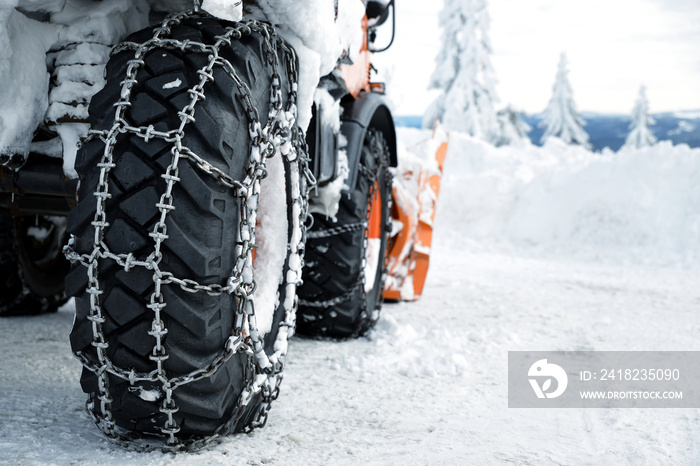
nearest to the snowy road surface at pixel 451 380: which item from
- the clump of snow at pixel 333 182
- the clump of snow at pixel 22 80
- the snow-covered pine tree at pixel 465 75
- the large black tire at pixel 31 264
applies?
the large black tire at pixel 31 264

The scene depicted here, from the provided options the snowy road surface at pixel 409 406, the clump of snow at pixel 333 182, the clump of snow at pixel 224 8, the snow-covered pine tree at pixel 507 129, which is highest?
the snow-covered pine tree at pixel 507 129

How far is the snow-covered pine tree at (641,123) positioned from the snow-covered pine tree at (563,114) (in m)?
2.85

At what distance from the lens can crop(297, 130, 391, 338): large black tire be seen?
349 cm

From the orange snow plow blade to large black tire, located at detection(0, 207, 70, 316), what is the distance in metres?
2.49

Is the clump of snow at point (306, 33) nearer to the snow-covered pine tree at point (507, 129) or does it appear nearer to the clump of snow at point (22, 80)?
the clump of snow at point (22, 80)

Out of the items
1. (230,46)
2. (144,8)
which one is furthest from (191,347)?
(144,8)

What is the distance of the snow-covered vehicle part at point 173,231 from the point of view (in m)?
1.69

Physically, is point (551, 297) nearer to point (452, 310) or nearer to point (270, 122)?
point (452, 310)

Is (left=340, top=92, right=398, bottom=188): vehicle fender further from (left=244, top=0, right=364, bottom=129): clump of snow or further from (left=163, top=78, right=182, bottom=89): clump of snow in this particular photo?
(left=163, top=78, right=182, bottom=89): clump of snow

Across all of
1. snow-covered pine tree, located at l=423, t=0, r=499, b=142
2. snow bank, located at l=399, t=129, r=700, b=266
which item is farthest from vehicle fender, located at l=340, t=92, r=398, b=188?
snow-covered pine tree, located at l=423, t=0, r=499, b=142

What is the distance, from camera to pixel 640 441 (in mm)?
2348

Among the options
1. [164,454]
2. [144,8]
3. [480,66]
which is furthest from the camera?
[480,66]

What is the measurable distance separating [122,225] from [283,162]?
2.34ft

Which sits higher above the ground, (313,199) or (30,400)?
(313,199)
